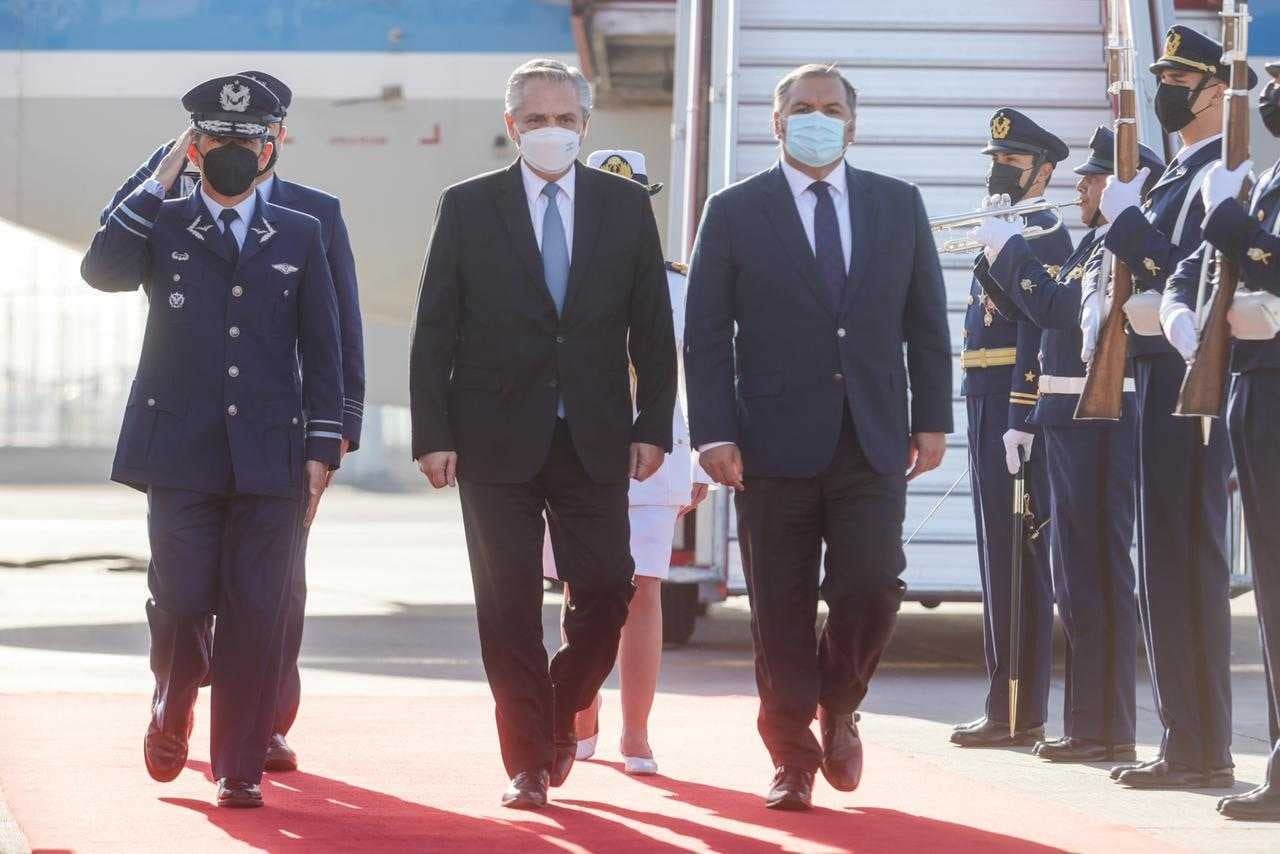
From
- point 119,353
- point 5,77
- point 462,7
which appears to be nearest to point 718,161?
point 462,7

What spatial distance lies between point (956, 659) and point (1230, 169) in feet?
14.4

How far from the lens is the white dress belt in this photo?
5902 millimetres

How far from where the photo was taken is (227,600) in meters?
4.82

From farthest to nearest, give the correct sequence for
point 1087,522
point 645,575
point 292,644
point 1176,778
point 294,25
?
point 294,25
point 1087,522
point 645,575
point 292,644
point 1176,778

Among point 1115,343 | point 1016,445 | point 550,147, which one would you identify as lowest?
point 1016,445

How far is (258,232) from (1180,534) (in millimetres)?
2432

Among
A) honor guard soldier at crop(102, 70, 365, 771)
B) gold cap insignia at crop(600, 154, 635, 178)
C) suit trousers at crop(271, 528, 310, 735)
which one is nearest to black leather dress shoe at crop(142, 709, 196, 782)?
suit trousers at crop(271, 528, 310, 735)

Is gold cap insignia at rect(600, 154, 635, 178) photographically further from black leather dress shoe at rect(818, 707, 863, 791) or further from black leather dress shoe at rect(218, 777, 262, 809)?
black leather dress shoe at rect(218, 777, 262, 809)

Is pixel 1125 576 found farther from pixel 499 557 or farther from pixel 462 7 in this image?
pixel 462 7

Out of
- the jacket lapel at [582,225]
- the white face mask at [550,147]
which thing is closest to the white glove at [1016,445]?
the jacket lapel at [582,225]

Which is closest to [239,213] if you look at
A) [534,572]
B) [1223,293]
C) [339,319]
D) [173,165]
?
[173,165]

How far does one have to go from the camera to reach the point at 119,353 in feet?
136

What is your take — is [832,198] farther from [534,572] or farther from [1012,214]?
[1012,214]

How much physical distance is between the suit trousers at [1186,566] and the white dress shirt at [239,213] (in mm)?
2288
